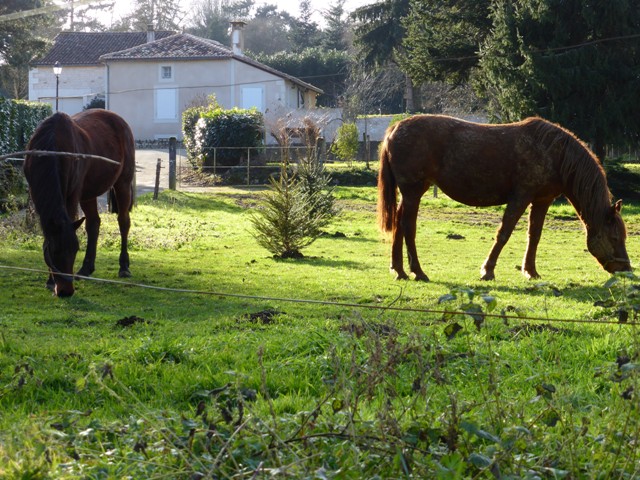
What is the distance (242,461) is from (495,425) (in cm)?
119

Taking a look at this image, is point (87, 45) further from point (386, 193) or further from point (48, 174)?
point (48, 174)

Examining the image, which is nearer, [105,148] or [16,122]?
[105,148]

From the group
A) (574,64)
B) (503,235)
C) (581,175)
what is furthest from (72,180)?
(574,64)

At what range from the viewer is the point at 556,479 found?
10.6 ft

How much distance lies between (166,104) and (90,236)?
40.0 metres

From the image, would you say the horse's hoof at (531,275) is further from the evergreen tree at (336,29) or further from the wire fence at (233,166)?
the evergreen tree at (336,29)

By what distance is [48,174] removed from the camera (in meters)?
8.70

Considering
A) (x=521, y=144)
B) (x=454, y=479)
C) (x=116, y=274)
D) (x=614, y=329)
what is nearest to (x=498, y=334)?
(x=614, y=329)

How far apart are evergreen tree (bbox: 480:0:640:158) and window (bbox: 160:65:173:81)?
28065mm

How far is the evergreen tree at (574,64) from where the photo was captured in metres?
23.5

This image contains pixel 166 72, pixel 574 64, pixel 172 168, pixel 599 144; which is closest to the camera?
pixel 574 64

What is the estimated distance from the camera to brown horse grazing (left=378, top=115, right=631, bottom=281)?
10.5 m

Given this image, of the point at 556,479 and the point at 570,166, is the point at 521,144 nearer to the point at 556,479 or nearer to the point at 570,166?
the point at 570,166

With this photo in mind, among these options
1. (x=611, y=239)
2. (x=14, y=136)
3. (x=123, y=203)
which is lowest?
(x=611, y=239)
